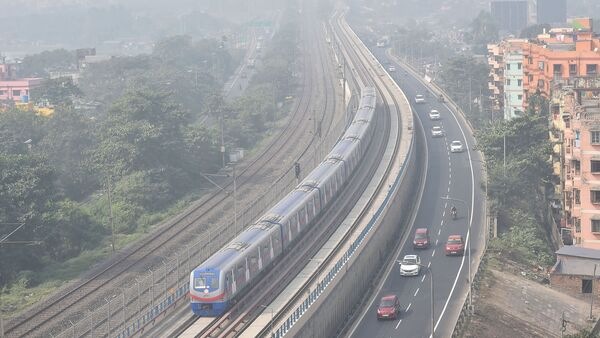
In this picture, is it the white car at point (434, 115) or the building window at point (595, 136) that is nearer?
the building window at point (595, 136)

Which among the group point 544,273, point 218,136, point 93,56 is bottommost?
point 544,273

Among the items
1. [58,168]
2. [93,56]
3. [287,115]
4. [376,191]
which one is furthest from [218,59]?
[376,191]

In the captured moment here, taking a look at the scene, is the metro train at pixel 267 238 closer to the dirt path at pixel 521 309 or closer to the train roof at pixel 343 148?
the train roof at pixel 343 148

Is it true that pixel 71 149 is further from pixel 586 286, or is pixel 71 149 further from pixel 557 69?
pixel 586 286

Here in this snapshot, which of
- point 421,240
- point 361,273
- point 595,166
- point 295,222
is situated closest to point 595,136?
point 595,166

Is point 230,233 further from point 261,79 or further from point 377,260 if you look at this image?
point 261,79

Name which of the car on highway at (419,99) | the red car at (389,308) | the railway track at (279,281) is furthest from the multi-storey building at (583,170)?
the car on highway at (419,99)

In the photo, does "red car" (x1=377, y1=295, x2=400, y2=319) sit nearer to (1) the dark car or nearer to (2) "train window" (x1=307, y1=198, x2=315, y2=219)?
(2) "train window" (x1=307, y1=198, x2=315, y2=219)
